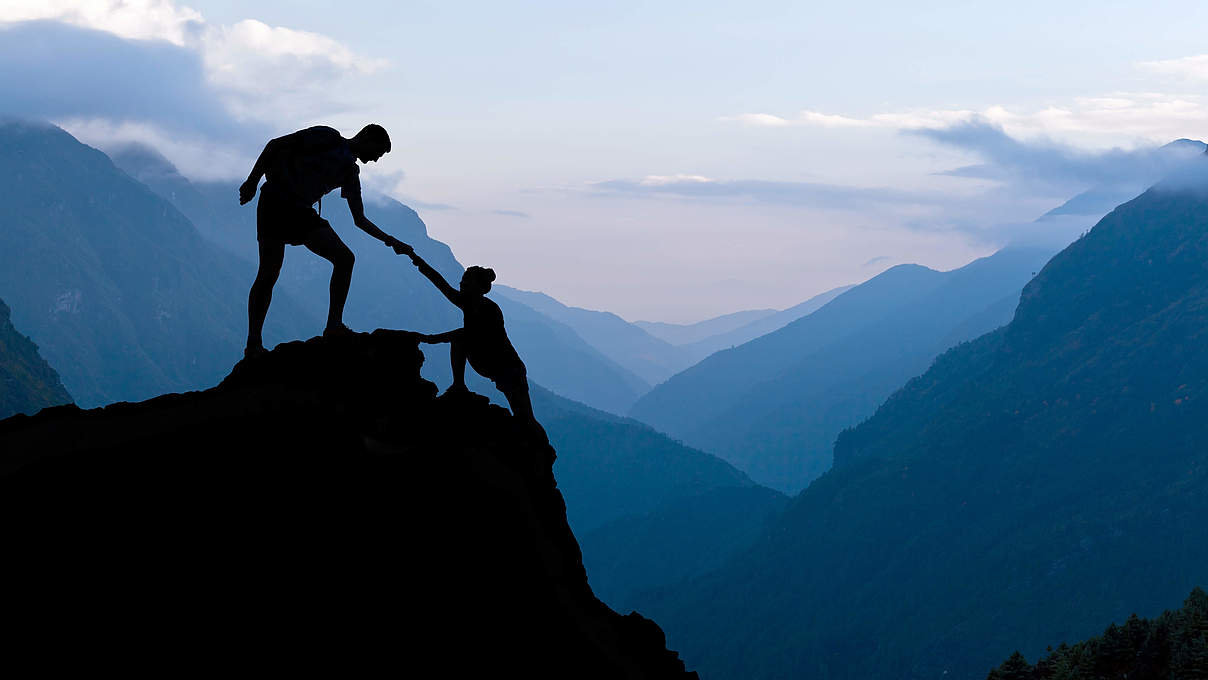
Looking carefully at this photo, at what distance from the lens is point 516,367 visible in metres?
21.9

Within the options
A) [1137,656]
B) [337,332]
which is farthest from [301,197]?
[1137,656]

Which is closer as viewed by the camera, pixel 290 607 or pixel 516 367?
pixel 290 607

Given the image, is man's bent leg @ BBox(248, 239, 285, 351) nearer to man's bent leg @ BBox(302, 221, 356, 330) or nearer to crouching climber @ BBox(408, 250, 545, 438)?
man's bent leg @ BBox(302, 221, 356, 330)

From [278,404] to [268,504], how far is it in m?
1.56

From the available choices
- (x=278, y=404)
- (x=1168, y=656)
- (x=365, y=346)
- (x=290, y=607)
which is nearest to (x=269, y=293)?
(x=365, y=346)

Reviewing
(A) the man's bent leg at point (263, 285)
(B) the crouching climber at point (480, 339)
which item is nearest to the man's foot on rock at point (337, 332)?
(A) the man's bent leg at point (263, 285)

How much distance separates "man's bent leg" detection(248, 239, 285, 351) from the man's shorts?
15 centimetres

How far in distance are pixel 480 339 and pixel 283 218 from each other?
4046 millimetres

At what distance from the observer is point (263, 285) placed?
20.2 m

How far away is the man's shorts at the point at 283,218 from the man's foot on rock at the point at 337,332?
1543 mm

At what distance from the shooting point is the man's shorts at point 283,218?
19.6 m

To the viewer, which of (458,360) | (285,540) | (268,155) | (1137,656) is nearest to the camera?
(285,540)

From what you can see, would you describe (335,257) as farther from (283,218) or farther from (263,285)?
(263,285)

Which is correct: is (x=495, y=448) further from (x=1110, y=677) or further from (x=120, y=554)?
(x=1110, y=677)
